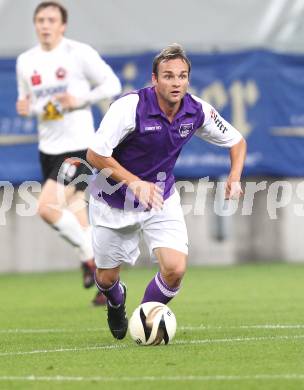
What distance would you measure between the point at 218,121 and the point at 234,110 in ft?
26.0

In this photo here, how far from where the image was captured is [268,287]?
12328 millimetres

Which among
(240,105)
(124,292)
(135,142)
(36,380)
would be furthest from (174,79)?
(240,105)

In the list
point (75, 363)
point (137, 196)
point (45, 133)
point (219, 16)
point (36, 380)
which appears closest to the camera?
point (36, 380)

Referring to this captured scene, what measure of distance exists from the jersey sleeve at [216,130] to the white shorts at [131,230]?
1.56 feet

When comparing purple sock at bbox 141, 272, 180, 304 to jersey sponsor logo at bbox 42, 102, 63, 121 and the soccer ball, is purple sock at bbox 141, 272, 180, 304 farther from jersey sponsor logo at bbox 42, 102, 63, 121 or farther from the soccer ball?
jersey sponsor logo at bbox 42, 102, 63, 121

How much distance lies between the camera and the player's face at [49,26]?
35.2ft

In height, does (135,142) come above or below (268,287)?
above

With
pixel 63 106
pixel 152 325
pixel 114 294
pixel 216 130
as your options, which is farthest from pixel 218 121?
pixel 63 106

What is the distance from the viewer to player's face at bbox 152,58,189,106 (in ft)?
23.1

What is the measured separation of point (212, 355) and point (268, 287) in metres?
5.84

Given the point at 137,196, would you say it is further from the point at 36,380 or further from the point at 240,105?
the point at 240,105

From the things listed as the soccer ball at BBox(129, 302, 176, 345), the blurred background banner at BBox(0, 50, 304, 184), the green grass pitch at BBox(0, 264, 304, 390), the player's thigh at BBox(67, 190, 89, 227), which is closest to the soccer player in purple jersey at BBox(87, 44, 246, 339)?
the soccer ball at BBox(129, 302, 176, 345)

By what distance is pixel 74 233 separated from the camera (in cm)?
1062

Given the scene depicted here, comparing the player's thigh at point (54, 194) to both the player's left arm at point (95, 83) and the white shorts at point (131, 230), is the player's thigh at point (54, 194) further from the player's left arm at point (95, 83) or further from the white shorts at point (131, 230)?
the white shorts at point (131, 230)
